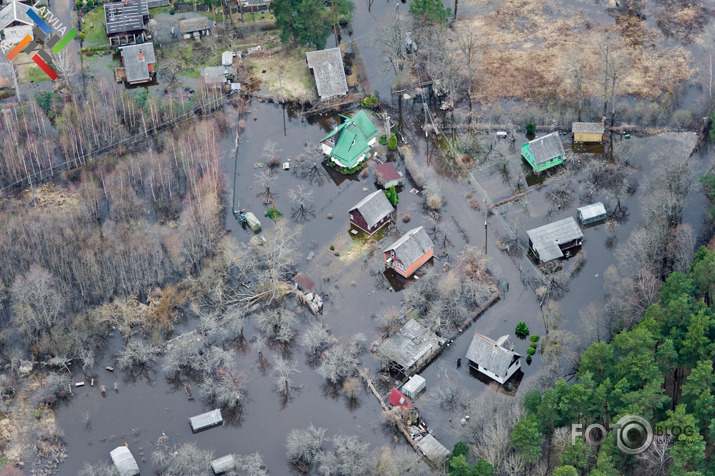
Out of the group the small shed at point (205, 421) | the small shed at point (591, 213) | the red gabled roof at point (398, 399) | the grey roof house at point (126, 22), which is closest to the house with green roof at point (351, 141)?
the small shed at point (591, 213)

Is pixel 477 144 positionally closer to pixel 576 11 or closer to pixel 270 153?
pixel 270 153

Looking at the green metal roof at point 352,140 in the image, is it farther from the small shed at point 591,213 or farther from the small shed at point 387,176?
the small shed at point 591,213

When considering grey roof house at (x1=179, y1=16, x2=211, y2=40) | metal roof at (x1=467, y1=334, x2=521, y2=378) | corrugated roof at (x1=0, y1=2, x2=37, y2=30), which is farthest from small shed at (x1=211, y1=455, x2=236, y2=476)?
corrugated roof at (x1=0, y1=2, x2=37, y2=30)

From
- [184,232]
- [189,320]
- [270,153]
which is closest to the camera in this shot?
[189,320]

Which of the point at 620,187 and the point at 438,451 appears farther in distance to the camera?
the point at 620,187

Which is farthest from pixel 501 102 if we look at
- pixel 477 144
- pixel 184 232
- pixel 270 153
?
pixel 184 232

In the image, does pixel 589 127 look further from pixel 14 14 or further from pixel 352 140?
pixel 14 14

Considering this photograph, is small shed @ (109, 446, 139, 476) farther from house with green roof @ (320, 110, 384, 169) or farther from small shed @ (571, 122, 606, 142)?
small shed @ (571, 122, 606, 142)

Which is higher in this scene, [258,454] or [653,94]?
[653,94]
